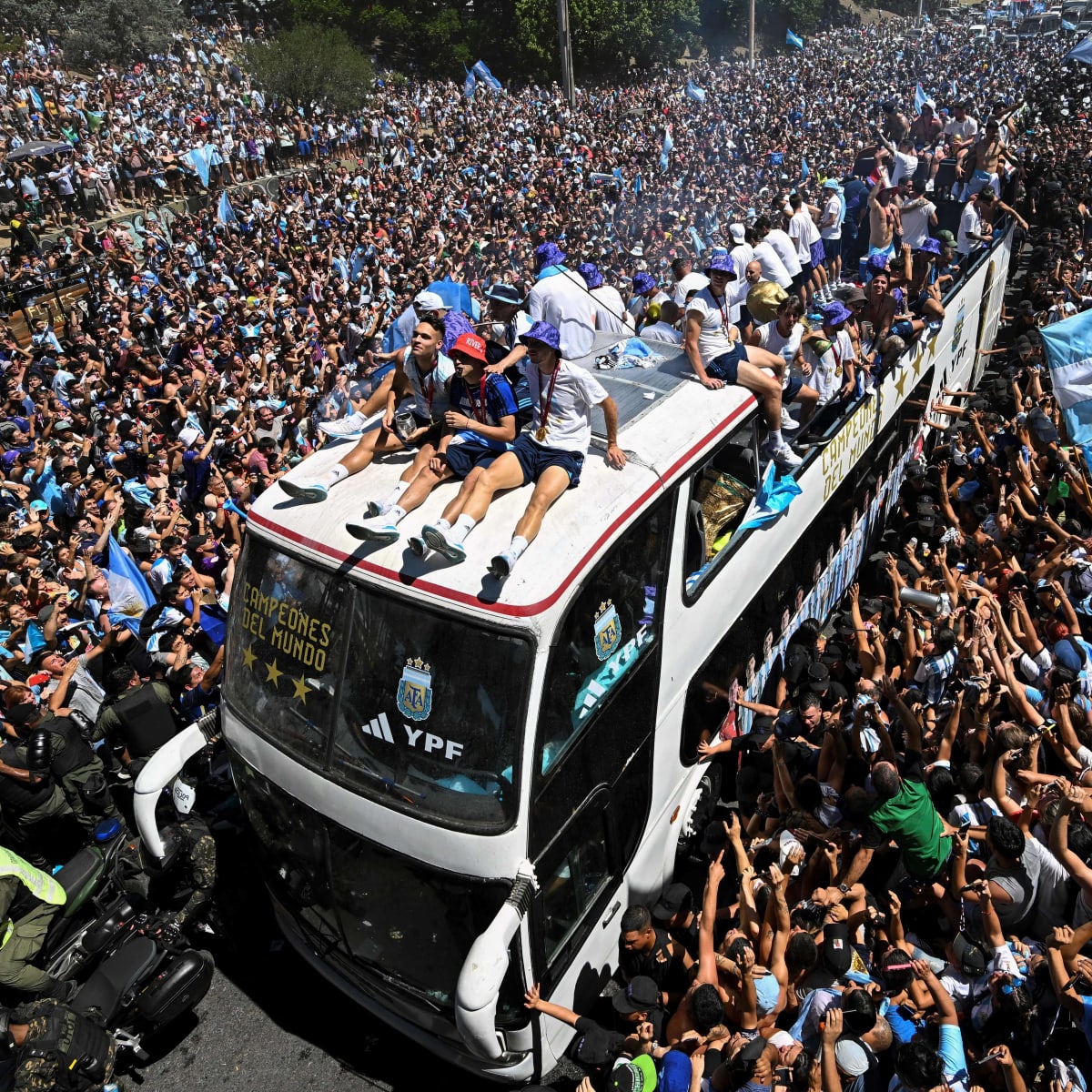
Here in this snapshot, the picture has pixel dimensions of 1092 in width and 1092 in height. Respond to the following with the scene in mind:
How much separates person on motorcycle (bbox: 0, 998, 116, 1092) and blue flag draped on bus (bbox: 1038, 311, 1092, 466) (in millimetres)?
7549

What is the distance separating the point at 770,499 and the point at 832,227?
7.74 metres

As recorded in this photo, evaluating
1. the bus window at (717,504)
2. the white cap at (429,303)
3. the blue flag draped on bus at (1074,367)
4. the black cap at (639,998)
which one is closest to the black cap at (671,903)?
the black cap at (639,998)

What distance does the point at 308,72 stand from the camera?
120 feet

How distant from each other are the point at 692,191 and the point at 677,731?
732 inches

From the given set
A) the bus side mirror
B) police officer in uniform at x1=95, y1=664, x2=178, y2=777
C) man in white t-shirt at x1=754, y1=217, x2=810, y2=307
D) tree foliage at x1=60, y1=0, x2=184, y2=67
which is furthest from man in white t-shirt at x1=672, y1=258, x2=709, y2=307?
tree foliage at x1=60, y1=0, x2=184, y2=67

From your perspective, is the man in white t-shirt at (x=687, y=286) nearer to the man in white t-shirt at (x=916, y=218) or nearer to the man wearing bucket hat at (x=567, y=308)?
the man wearing bucket hat at (x=567, y=308)

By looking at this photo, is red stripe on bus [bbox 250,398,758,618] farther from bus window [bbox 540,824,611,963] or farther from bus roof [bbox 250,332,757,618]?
bus window [bbox 540,824,611,963]

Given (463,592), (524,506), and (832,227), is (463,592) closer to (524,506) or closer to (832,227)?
(524,506)

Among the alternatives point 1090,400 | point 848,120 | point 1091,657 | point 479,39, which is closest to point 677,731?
point 1091,657

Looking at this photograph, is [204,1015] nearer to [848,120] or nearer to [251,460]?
[251,460]

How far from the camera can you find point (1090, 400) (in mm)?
6988

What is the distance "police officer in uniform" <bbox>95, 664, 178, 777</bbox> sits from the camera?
6566 millimetres

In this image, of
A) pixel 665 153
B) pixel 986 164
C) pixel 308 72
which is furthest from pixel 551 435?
pixel 308 72

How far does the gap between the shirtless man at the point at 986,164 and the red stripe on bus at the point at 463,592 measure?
10.6 meters
